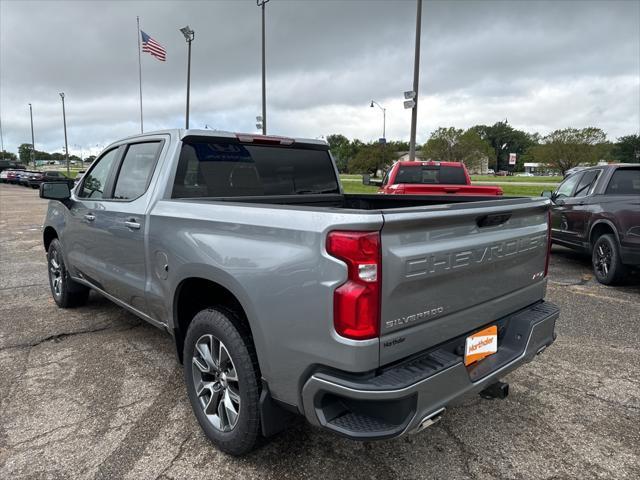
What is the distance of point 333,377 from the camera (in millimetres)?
1981

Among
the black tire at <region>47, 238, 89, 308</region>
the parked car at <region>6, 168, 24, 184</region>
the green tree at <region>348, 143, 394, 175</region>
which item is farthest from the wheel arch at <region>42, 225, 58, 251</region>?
the green tree at <region>348, 143, 394, 175</region>

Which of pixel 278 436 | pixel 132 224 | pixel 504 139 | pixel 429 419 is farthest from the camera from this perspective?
pixel 504 139

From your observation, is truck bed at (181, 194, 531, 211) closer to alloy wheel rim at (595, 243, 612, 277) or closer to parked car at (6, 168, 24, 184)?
alloy wheel rim at (595, 243, 612, 277)

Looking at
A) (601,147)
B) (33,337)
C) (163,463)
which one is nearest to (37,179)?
(33,337)

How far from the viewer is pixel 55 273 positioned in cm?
534

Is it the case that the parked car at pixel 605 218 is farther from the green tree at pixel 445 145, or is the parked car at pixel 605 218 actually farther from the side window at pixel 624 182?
the green tree at pixel 445 145

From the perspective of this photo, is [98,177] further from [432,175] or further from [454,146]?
[454,146]

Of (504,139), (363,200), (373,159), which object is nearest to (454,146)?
(373,159)

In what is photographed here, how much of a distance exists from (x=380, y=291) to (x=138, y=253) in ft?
6.90

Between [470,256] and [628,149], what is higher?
[628,149]

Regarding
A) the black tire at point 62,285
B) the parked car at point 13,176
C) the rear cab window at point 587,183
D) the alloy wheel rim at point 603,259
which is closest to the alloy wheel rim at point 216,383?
the black tire at point 62,285

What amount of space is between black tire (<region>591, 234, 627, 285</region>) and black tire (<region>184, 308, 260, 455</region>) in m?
5.77

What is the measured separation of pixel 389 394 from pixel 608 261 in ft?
19.6

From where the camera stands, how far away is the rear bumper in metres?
1.93
